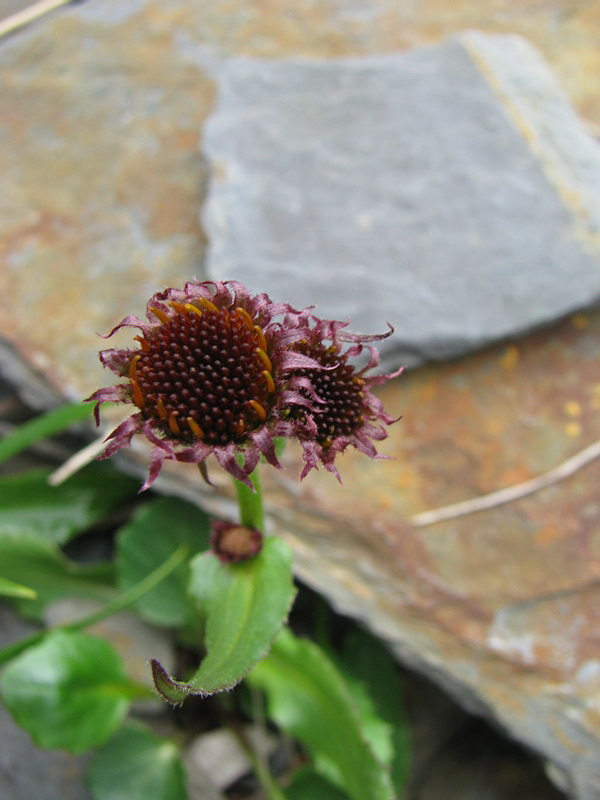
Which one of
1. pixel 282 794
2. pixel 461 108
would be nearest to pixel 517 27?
pixel 461 108

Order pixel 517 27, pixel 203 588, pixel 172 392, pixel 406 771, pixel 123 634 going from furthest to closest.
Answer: pixel 517 27 < pixel 123 634 < pixel 406 771 < pixel 203 588 < pixel 172 392

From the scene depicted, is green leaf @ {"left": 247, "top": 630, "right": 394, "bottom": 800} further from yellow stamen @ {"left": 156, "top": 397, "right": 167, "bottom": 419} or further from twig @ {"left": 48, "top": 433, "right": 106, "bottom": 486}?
yellow stamen @ {"left": 156, "top": 397, "right": 167, "bottom": 419}

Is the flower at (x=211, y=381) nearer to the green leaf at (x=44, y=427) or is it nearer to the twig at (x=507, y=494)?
the green leaf at (x=44, y=427)

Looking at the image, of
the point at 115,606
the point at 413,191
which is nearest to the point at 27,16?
the point at 413,191

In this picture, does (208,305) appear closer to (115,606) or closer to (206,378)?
(206,378)

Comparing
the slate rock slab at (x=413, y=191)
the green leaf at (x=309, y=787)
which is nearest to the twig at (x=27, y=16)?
the slate rock slab at (x=413, y=191)

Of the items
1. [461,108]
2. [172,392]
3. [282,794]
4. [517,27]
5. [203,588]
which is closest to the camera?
[172,392]

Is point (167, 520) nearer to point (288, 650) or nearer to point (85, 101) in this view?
point (288, 650)

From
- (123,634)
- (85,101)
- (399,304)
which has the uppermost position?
(85,101)
